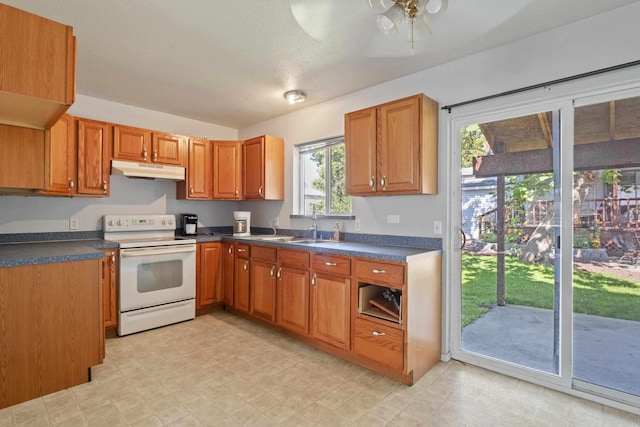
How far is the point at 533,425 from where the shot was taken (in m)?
1.88

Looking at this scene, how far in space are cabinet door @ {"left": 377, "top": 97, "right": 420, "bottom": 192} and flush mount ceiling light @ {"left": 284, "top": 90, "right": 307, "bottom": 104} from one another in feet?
3.36

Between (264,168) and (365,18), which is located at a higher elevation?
(365,18)

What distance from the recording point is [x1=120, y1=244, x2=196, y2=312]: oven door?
323 centimetres

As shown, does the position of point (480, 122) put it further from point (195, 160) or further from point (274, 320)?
point (195, 160)

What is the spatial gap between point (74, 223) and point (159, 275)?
109cm

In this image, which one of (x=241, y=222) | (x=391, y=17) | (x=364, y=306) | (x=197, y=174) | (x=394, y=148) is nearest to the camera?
(x=391, y=17)

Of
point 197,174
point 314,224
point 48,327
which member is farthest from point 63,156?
point 314,224

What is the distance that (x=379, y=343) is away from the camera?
245 centimetres

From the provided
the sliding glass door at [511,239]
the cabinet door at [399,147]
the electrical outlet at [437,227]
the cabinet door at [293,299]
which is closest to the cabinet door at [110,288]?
the cabinet door at [293,299]

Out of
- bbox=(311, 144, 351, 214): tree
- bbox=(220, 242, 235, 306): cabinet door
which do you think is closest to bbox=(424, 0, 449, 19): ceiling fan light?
bbox=(311, 144, 351, 214): tree

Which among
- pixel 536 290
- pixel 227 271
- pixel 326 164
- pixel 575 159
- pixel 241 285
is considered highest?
pixel 326 164

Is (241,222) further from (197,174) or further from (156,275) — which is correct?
(156,275)

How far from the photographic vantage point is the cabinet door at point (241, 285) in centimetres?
365

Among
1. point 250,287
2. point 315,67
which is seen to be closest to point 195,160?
point 250,287
